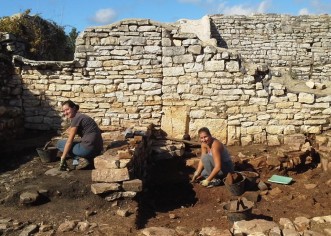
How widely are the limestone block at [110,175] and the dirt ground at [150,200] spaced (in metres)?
0.25

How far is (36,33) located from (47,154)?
5.11m

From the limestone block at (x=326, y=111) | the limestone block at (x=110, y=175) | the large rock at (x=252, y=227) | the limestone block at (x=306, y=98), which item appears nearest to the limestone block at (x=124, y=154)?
the limestone block at (x=110, y=175)

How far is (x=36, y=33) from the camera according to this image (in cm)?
1102

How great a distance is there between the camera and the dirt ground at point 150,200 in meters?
5.51

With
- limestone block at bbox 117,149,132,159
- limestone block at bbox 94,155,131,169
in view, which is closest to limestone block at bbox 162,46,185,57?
limestone block at bbox 117,149,132,159

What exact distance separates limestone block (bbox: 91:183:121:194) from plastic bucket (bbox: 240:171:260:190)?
2.68 meters

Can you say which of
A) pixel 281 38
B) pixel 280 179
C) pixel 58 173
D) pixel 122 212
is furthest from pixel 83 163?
pixel 281 38

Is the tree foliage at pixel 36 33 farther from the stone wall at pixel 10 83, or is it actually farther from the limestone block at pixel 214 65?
the limestone block at pixel 214 65

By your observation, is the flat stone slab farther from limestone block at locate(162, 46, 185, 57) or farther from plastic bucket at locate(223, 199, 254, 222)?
limestone block at locate(162, 46, 185, 57)

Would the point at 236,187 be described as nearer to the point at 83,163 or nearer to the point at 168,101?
the point at 83,163

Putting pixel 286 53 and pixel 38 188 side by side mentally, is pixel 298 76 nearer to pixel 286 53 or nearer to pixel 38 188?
pixel 286 53

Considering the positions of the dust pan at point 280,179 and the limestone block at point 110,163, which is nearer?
the limestone block at point 110,163

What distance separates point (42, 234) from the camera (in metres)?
4.95

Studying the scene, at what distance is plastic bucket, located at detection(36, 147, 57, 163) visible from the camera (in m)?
7.32
